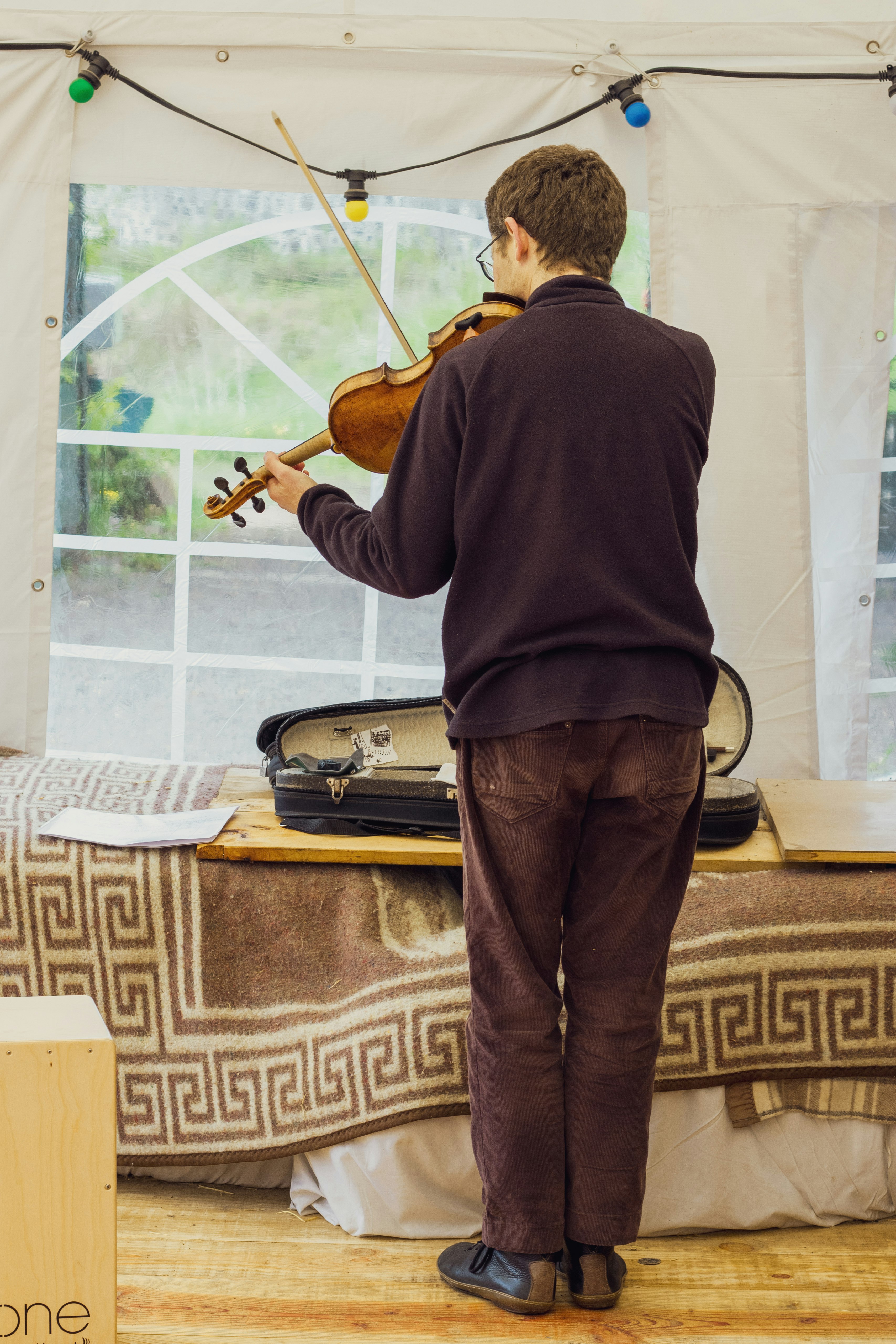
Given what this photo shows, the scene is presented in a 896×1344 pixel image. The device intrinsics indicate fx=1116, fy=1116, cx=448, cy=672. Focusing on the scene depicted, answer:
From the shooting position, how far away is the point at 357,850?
1861 millimetres

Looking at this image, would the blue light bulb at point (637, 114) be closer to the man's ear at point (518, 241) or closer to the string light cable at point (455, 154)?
the string light cable at point (455, 154)

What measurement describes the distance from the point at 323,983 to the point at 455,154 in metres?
1.78

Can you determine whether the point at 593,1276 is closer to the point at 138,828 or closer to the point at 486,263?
the point at 138,828

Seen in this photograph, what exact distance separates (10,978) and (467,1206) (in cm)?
81

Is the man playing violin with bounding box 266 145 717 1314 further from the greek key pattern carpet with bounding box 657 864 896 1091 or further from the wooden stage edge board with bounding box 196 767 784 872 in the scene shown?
the wooden stage edge board with bounding box 196 767 784 872

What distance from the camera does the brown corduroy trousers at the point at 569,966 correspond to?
53.4 inches

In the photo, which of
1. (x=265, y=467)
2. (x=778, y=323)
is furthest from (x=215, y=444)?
(x=778, y=323)

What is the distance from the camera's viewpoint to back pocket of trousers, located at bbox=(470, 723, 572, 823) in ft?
4.36

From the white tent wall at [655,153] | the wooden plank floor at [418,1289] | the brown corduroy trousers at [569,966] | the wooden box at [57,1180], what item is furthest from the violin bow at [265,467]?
the wooden plank floor at [418,1289]

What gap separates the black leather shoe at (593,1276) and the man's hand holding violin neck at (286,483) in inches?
42.9

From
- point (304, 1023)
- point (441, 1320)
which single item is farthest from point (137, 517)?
point (441, 1320)

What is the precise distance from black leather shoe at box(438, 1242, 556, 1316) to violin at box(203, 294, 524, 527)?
3.80 feet

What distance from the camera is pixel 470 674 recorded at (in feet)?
4.52

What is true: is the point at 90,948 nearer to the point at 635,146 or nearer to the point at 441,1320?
the point at 441,1320
